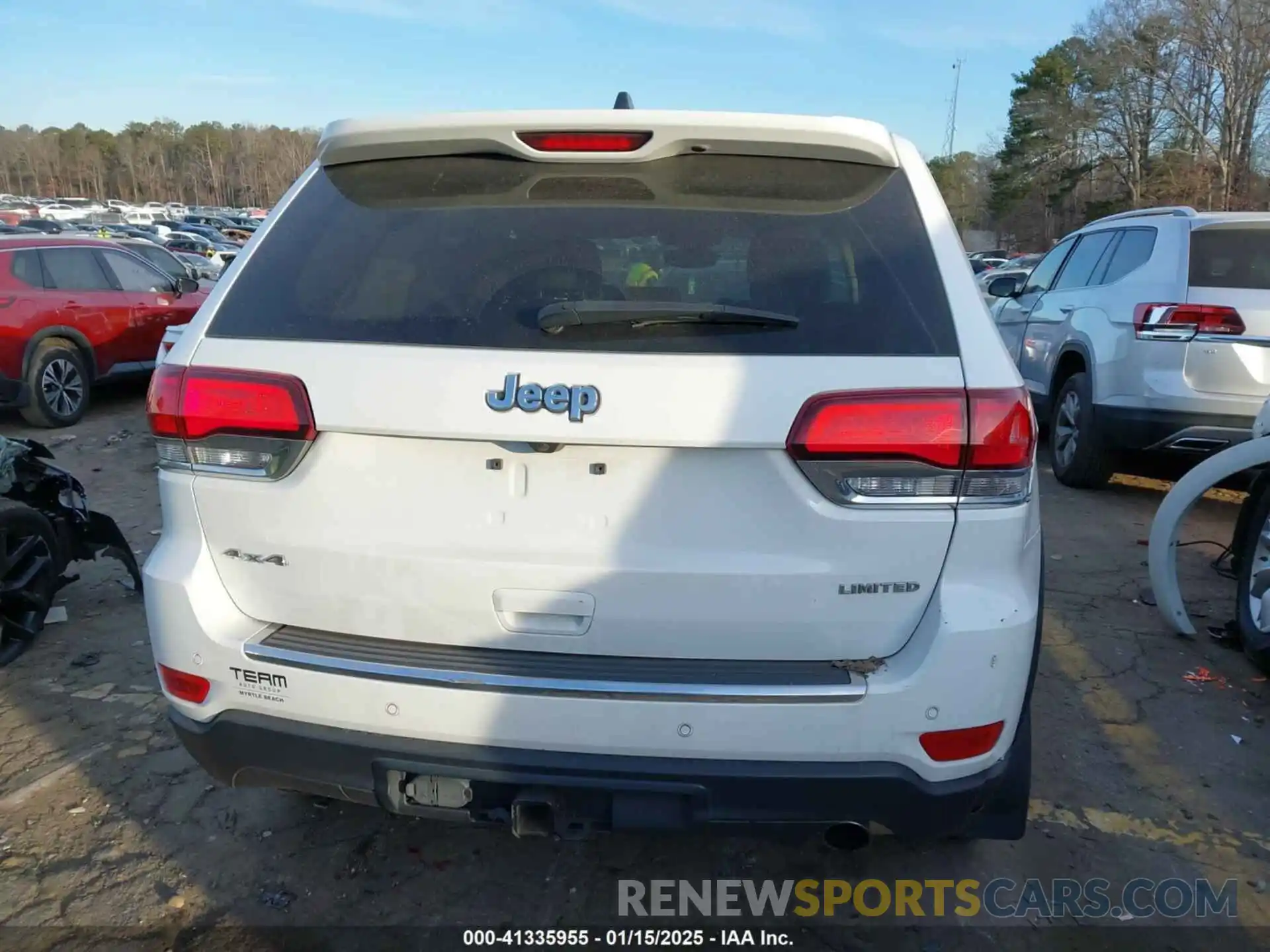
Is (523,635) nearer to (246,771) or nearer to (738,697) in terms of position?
(738,697)

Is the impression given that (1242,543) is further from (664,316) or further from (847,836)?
(664,316)

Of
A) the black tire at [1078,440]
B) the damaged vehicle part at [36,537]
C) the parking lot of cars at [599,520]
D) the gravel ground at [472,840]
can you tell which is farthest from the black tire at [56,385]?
the black tire at [1078,440]

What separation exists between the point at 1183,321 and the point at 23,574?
238 inches

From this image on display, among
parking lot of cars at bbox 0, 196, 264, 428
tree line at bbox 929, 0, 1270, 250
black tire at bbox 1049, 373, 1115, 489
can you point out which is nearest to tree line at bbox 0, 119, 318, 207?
tree line at bbox 929, 0, 1270, 250

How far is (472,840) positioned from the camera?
8.94 feet

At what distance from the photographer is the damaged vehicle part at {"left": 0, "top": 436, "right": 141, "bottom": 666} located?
3.93m

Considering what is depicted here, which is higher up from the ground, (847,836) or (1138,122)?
(1138,122)

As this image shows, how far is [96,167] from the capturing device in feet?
360

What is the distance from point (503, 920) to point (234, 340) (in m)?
1.57

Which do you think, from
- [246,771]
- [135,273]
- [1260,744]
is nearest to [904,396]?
[246,771]

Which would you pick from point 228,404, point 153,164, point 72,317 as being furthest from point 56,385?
point 153,164

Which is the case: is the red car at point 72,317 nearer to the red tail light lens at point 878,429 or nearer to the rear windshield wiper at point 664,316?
the rear windshield wiper at point 664,316

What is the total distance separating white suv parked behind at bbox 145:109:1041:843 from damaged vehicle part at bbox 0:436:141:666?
7.82 ft

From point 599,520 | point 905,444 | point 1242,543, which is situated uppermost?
point 905,444
